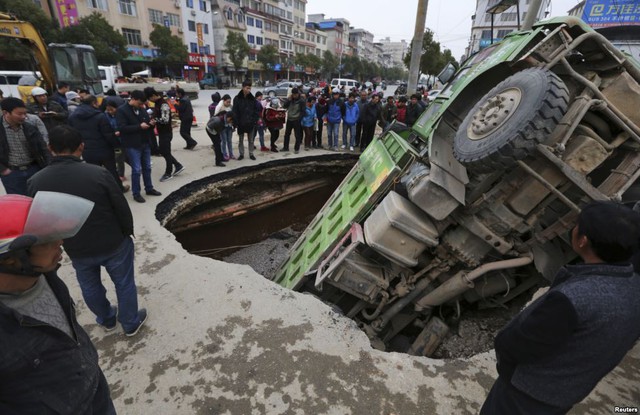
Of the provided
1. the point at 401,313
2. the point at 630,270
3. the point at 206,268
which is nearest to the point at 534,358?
the point at 630,270

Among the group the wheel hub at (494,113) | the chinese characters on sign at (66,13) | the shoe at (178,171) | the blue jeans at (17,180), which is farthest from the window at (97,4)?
the wheel hub at (494,113)

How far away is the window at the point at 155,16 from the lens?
3320cm

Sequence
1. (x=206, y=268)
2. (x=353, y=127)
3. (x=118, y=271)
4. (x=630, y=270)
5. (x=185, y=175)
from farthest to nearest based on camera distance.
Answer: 1. (x=353, y=127)
2. (x=185, y=175)
3. (x=206, y=268)
4. (x=118, y=271)
5. (x=630, y=270)

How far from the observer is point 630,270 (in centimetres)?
120

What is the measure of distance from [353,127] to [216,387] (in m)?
8.53

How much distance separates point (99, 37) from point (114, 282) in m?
30.8

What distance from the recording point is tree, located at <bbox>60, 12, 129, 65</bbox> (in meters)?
23.5

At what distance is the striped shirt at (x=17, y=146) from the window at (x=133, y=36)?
35.3 m

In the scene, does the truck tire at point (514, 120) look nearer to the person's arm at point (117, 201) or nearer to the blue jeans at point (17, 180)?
the person's arm at point (117, 201)

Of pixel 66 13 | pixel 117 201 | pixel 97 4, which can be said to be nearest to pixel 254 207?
pixel 117 201

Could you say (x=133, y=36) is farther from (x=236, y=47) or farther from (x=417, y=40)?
(x=417, y=40)

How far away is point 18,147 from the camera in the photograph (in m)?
3.79

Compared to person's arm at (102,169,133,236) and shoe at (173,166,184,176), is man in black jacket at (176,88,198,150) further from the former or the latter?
person's arm at (102,169,133,236)

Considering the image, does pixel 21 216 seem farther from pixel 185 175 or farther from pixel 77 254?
pixel 185 175
